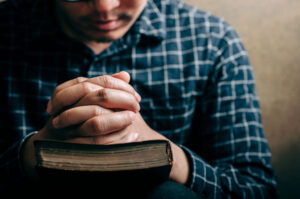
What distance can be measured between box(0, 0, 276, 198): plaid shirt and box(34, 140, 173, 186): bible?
0.38 metres

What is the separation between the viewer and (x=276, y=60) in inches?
41.1

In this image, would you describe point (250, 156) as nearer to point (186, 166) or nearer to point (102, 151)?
point (186, 166)

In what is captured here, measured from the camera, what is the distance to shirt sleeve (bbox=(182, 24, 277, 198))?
2.51 ft

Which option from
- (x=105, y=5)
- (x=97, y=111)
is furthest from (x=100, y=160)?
(x=105, y=5)

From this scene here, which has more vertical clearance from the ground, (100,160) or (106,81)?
(106,81)

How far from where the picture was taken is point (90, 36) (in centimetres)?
79

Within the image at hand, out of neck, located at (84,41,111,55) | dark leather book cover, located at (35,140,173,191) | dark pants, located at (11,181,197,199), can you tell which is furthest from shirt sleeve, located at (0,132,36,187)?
neck, located at (84,41,111,55)

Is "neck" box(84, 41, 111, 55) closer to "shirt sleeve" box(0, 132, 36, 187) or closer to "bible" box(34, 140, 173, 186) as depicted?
"shirt sleeve" box(0, 132, 36, 187)

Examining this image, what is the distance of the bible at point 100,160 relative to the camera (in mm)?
442

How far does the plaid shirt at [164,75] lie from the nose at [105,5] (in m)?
0.14

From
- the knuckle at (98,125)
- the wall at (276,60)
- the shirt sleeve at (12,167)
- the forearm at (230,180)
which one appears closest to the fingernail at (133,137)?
the knuckle at (98,125)

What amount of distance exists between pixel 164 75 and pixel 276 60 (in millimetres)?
526

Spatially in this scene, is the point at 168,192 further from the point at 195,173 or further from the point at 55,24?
the point at 55,24

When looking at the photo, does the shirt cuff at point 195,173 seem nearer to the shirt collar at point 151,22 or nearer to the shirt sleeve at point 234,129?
the shirt sleeve at point 234,129
